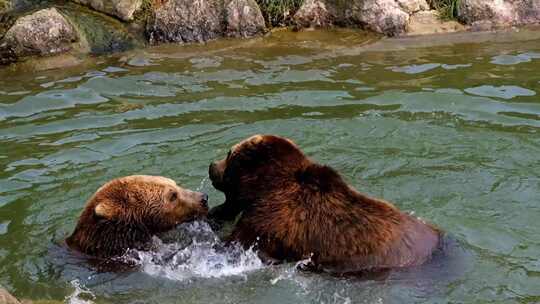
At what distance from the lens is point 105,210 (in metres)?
6.45

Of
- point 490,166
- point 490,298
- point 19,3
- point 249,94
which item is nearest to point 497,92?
point 490,166

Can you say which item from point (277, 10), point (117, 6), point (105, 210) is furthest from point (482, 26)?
point (105, 210)

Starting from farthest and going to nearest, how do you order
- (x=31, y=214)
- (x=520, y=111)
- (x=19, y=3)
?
(x=19, y=3) < (x=520, y=111) < (x=31, y=214)

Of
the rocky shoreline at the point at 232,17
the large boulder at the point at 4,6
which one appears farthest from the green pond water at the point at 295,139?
the large boulder at the point at 4,6

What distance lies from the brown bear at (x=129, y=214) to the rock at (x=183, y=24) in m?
7.74

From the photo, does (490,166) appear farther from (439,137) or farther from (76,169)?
(76,169)

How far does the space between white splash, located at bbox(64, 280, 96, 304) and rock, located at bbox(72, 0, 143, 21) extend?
9.05 meters

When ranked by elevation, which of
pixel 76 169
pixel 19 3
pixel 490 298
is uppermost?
pixel 19 3

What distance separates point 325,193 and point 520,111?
4926 millimetres

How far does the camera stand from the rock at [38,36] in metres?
13.6

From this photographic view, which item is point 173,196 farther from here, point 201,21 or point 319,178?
point 201,21

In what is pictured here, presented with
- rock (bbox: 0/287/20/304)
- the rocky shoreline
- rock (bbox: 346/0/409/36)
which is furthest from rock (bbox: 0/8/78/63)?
rock (bbox: 0/287/20/304)

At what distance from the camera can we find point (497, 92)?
435 inches

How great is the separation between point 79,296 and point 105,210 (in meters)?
0.74
